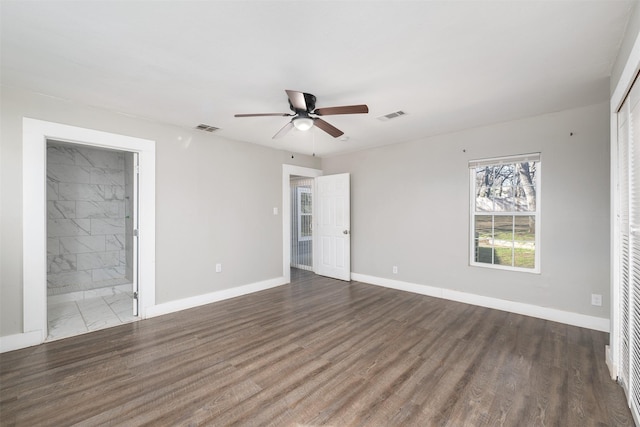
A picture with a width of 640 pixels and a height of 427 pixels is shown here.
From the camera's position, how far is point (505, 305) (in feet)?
12.1

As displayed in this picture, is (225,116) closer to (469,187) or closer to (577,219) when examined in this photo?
(469,187)

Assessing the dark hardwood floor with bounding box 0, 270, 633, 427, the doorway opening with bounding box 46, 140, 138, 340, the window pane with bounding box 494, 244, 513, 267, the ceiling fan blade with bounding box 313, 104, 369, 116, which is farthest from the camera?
the doorway opening with bounding box 46, 140, 138, 340

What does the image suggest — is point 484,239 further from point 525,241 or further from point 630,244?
point 630,244

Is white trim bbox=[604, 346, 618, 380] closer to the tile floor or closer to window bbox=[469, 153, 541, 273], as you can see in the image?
window bbox=[469, 153, 541, 273]

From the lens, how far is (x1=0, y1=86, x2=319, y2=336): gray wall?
2.65 meters

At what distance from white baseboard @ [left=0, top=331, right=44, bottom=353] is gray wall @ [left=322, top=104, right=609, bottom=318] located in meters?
4.39

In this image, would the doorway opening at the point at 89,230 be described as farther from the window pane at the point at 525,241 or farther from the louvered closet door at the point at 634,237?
the window pane at the point at 525,241

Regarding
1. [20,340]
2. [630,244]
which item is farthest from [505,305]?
[20,340]

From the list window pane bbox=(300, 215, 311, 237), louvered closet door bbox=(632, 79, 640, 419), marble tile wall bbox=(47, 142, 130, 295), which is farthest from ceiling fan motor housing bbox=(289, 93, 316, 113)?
window pane bbox=(300, 215, 311, 237)

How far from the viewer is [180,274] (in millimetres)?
3805

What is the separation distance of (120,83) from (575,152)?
16.1 ft

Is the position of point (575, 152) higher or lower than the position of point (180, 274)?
higher

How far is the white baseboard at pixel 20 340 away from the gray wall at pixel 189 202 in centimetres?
6

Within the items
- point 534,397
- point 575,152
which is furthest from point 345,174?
point 534,397
